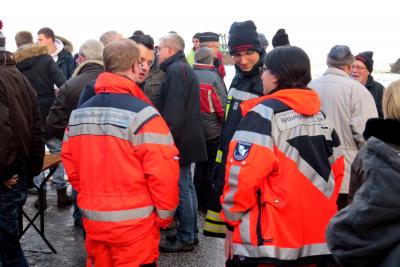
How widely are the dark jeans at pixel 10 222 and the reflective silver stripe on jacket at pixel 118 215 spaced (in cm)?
90

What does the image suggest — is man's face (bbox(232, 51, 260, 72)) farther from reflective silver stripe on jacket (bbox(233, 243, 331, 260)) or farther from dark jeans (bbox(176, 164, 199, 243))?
dark jeans (bbox(176, 164, 199, 243))

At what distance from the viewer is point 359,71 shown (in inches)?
226

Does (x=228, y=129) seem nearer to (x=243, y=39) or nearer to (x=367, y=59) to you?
(x=243, y=39)

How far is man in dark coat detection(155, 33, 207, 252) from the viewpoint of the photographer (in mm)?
4250

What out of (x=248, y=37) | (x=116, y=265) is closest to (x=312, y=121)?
(x=248, y=37)

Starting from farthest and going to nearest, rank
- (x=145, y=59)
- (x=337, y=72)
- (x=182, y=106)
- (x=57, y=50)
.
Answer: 1. (x=57, y=50)
2. (x=182, y=106)
3. (x=337, y=72)
4. (x=145, y=59)

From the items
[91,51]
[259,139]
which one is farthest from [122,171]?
[91,51]

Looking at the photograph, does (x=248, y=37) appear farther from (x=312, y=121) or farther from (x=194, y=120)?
(x=194, y=120)

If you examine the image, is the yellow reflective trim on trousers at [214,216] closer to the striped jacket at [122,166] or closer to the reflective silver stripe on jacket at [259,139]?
the striped jacket at [122,166]

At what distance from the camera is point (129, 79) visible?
286 cm

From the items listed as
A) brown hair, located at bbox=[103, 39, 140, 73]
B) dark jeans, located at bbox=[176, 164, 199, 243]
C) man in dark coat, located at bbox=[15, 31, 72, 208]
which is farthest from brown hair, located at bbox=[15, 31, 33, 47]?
brown hair, located at bbox=[103, 39, 140, 73]

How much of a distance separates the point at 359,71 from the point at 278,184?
3.82 m

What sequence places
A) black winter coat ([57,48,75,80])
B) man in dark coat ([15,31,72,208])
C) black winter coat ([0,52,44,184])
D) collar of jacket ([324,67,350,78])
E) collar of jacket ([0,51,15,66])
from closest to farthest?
black winter coat ([0,52,44,184])
collar of jacket ([0,51,15,66])
collar of jacket ([324,67,350,78])
man in dark coat ([15,31,72,208])
black winter coat ([57,48,75,80])

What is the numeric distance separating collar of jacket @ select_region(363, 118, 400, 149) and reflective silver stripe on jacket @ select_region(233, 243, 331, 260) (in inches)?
34.2
